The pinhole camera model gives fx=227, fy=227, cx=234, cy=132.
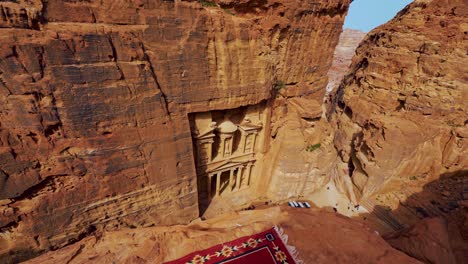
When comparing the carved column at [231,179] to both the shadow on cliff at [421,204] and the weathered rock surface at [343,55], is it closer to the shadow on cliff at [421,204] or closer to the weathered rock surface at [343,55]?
the shadow on cliff at [421,204]

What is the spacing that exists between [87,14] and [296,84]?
10.8m

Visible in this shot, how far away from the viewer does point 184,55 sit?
9.11 m

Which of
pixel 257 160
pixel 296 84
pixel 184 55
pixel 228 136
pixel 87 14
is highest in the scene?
pixel 87 14

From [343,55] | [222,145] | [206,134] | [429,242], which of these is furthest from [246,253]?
[343,55]

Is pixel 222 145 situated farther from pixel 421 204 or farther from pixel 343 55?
pixel 343 55

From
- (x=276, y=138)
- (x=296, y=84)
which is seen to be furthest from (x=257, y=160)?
(x=296, y=84)

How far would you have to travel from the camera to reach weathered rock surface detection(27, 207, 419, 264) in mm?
7000

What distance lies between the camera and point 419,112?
15086 millimetres

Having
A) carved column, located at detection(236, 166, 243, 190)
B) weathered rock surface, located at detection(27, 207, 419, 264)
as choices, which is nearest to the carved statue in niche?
carved column, located at detection(236, 166, 243, 190)

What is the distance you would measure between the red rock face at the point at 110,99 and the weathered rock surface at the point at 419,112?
9.32 metres

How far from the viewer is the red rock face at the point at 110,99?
6930 millimetres

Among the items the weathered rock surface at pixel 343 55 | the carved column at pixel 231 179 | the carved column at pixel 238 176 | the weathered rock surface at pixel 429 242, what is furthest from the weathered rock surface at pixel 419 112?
the weathered rock surface at pixel 343 55

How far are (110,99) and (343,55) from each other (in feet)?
212

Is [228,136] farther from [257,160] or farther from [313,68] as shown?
[313,68]
